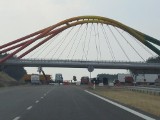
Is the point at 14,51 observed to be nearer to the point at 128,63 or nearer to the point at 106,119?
the point at 128,63

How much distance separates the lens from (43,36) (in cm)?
8612

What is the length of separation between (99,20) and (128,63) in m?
56.4

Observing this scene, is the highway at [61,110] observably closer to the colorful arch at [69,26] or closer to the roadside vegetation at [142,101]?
the roadside vegetation at [142,101]

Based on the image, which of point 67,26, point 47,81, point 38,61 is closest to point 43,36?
point 67,26

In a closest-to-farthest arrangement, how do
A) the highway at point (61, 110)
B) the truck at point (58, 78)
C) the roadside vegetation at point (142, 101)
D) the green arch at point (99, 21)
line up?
the highway at point (61, 110), the roadside vegetation at point (142, 101), the green arch at point (99, 21), the truck at point (58, 78)

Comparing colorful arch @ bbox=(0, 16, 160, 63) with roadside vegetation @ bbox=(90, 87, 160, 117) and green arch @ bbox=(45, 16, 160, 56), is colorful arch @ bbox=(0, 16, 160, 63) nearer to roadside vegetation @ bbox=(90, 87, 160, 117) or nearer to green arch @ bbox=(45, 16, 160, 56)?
green arch @ bbox=(45, 16, 160, 56)

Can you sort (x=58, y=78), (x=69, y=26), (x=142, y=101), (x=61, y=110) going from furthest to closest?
(x=58, y=78)
(x=69, y=26)
(x=142, y=101)
(x=61, y=110)

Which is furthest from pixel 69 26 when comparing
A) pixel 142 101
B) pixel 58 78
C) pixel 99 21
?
pixel 58 78

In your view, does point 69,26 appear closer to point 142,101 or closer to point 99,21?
point 99,21

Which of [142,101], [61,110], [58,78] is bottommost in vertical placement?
[61,110]

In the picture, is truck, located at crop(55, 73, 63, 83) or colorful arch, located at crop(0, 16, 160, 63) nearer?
colorful arch, located at crop(0, 16, 160, 63)

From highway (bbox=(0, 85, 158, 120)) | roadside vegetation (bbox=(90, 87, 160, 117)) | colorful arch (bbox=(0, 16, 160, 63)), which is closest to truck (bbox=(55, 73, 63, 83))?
colorful arch (bbox=(0, 16, 160, 63))

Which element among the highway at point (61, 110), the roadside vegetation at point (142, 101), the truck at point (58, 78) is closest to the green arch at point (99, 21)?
the roadside vegetation at point (142, 101)

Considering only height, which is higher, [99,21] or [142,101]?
[99,21]
